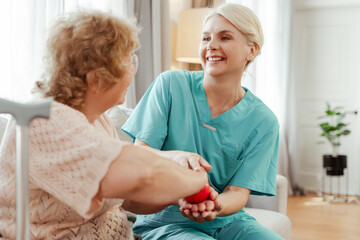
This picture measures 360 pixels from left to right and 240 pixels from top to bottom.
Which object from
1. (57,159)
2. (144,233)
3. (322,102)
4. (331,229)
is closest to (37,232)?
(57,159)

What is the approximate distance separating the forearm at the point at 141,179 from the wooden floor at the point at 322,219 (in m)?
2.80

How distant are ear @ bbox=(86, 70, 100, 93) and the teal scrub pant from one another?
62 cm

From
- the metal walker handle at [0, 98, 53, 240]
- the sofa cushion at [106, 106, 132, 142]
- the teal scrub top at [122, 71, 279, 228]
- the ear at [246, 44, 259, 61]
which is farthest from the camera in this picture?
the sofa cushion at [106, 106, 132, 142]

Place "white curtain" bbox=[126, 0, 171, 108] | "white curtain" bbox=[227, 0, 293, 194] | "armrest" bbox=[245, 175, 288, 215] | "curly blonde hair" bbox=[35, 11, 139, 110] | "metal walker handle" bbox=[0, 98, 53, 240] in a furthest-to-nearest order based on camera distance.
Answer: "white curtain" bbox=[227, 0, 293, 194], "white curtain" bbox=[126, 0, 171, 108], "armrest" bbox=[245, 175, 288, 215], "curly blonde hair" bbox=[35, 11, 139, 110], "metal walker handle" bbox=[0, 98, 53, 240]

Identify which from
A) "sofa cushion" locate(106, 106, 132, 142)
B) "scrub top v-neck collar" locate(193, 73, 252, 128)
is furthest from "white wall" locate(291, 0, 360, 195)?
"scrub top v-neck collar" locate(193, 73, 252, 128)

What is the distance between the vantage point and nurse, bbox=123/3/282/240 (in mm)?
1438

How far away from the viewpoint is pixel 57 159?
30.0 inches

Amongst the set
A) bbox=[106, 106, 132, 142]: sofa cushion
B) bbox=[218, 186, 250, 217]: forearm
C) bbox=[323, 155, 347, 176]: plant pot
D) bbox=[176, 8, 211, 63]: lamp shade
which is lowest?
bbox=[323, 155, 347, 176]: plant pot

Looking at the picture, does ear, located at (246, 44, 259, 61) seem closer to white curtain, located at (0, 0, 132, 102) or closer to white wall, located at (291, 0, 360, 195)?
white curtain, located at (0, 0, 132, 102)

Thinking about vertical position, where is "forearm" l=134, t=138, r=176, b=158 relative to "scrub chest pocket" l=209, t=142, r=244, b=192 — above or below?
above

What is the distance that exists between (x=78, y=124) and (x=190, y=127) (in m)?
0.71

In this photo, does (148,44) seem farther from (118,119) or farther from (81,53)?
(81,53)

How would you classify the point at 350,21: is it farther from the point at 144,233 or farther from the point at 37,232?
the point at 37,232

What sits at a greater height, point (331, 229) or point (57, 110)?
point (57, 110)
